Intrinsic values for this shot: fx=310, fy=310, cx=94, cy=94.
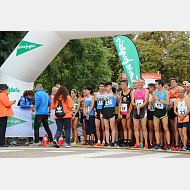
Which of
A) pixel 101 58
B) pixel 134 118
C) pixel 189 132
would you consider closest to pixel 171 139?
pixel 189 132

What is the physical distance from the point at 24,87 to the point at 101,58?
1316 cm

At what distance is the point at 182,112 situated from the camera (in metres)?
8.84

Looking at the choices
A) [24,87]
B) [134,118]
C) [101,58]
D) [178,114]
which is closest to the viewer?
[178,114]

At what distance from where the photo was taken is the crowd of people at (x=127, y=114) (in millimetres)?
9109

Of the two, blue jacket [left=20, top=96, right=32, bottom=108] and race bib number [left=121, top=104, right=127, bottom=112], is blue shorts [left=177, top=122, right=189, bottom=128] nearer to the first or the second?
race bib number [left=121, top=104, right=127, bottom=112]

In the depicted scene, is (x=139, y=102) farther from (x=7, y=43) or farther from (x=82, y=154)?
(x=7, y=43)

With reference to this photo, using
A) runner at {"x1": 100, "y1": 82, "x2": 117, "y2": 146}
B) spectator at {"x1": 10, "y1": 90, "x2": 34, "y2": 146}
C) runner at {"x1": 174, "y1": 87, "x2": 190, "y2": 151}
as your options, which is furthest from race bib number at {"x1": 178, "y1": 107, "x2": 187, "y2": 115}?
spectator at {"x1": 10, "y1": 90, "x2": 34, "y2": 146}

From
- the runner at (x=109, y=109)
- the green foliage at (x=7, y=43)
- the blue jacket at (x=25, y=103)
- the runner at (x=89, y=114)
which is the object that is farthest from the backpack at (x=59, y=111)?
the green foliage at (x=7, y=43)

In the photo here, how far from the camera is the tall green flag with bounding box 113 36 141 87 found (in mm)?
14031

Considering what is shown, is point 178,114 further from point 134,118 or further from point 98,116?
point 98,116

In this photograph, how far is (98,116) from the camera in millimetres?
10367

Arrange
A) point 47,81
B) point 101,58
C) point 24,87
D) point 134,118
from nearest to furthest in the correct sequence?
1. point 134,118
2. point 24,87
3. point 47,81
4. point 101,58

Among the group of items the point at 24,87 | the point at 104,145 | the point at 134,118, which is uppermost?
the point at 24,87

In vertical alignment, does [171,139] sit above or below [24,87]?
below
